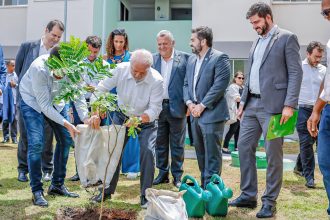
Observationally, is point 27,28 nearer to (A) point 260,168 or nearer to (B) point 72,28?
(B) point 72,28

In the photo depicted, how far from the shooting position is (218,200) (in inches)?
163

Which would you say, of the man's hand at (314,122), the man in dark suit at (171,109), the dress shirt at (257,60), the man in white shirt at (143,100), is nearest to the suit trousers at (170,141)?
the man in dark suit at (171,109)

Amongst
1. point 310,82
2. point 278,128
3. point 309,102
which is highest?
point 310,82

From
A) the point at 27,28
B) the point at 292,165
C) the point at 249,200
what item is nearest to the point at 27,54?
the point at 249,200

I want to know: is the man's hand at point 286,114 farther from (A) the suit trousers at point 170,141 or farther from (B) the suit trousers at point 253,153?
(A) the suit trousers at point 170,141

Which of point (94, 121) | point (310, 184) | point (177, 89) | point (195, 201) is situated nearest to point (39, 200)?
point (94, 121)

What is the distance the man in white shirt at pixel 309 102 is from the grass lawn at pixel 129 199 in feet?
0.88

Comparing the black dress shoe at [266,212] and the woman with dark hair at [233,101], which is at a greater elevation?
the woman with dark hair at [233,101]

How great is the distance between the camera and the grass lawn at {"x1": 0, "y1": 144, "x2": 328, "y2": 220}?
4203mm

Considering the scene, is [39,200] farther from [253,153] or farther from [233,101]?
[233,101]

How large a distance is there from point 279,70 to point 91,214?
2301 millimetres

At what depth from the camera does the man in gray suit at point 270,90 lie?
4.25 metres

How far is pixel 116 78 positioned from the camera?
176 inches

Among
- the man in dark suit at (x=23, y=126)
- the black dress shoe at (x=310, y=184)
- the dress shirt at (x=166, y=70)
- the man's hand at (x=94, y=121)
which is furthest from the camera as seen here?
the black dress shoe at (x=310, y=184)
